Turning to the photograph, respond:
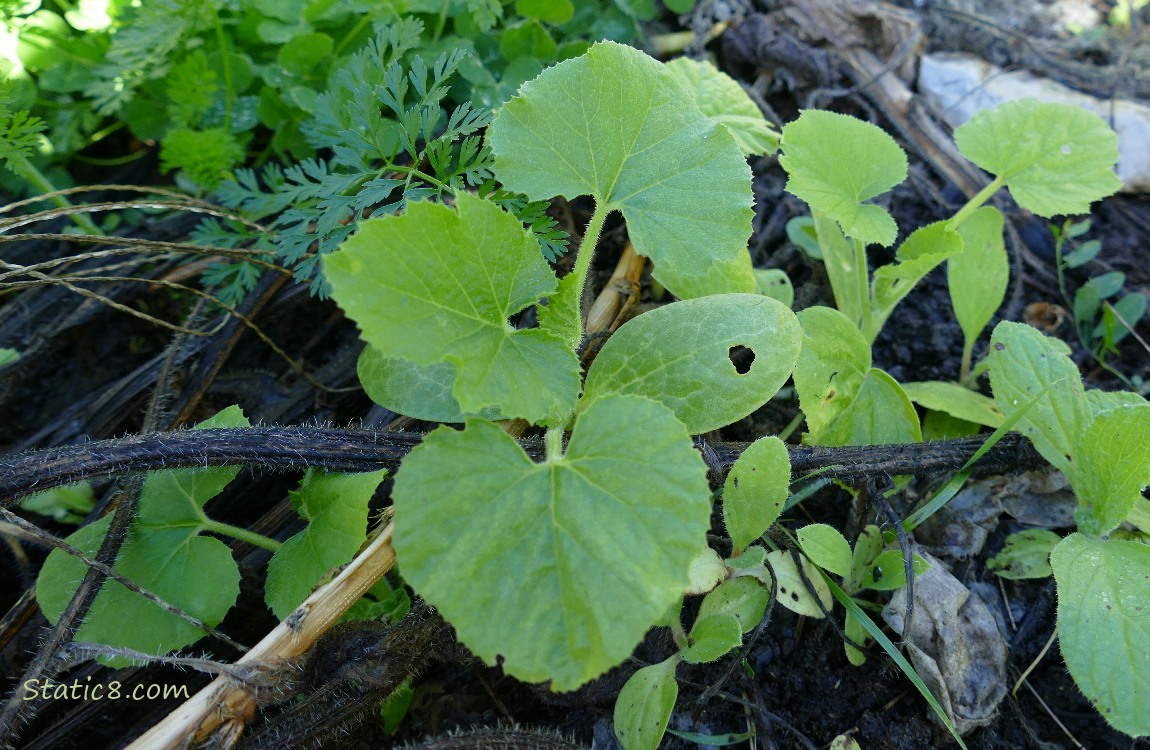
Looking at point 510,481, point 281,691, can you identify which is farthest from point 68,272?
point 510,481

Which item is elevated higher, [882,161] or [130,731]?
[882,161]

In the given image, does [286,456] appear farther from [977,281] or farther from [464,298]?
[977,281]

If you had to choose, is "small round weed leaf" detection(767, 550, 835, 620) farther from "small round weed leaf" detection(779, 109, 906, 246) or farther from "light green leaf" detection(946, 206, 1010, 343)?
"light green leaf" detection(946, 206, 1010, 343)

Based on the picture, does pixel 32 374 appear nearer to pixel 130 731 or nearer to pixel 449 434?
pixel 130 731

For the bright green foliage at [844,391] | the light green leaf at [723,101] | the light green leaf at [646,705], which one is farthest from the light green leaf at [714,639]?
the light green leaf at [723,101]

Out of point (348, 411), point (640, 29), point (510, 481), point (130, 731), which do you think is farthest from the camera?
point (640, 29)
